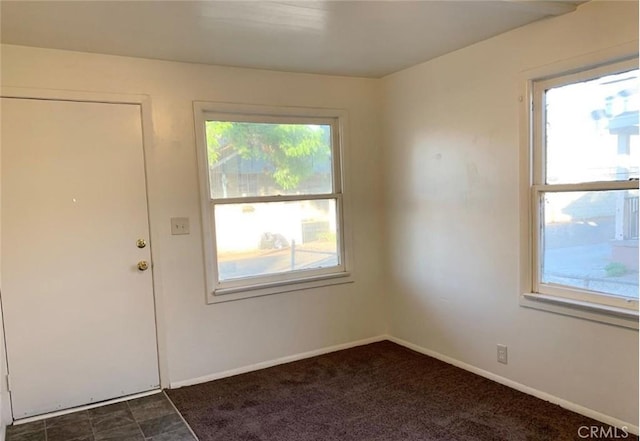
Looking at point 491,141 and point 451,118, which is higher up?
point 451,118

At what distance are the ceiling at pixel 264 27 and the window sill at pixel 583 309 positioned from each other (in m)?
1.58

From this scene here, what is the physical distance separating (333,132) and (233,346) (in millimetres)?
1833

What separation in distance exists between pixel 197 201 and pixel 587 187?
2.40m

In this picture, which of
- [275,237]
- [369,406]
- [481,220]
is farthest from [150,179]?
[481,220]

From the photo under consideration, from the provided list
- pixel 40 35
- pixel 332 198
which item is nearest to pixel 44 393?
pixel 40 35

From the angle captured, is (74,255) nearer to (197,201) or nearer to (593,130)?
(197,201)

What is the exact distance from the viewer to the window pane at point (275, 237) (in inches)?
134

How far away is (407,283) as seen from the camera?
12.5 ft

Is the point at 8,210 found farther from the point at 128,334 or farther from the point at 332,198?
the point at 332,198

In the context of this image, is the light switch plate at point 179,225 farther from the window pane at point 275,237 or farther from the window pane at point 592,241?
the window pane at point 592,241

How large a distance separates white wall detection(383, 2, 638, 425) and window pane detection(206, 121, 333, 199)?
61 cm

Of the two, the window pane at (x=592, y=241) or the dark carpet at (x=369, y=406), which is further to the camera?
the dark carpet at (x=369, y=406)

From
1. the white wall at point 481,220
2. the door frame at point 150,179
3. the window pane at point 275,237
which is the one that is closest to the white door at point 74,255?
the door frame at point 150,179

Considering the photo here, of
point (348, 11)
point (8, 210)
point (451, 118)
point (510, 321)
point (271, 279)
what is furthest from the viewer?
point (271, 279)
